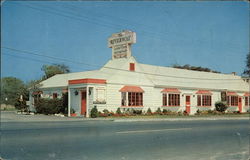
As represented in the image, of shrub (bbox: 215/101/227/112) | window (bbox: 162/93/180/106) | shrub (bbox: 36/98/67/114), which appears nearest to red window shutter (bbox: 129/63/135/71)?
window (bbox: 162/93/180/106)

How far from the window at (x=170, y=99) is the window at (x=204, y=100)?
3.62m

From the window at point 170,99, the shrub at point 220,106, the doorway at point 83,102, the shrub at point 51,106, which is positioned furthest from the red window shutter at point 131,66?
the shrub at point 220,106

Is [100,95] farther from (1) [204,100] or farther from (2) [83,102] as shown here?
(1) [204,100]

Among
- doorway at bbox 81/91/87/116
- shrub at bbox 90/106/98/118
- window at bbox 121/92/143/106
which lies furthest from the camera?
window at bbox 121/92/143/106

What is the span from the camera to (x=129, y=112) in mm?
31422

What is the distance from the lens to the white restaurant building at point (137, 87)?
99.3ft

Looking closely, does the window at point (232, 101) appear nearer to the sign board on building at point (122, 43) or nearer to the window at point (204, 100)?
the window at point (204, 100)

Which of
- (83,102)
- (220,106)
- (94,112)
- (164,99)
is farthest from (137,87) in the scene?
(220,106)

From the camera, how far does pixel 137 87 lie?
33.0 meters

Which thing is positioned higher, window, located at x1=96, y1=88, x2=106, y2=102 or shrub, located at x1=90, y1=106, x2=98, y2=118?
window, located at x1=96, y1=88, x2=106, y2=102

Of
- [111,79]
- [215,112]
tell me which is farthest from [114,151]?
[215,112]

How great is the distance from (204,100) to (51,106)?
729 inches

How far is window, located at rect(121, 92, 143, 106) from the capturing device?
1251 inches

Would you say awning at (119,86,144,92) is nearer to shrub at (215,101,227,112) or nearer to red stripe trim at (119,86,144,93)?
red stripe trim at (119,86,144,93)
